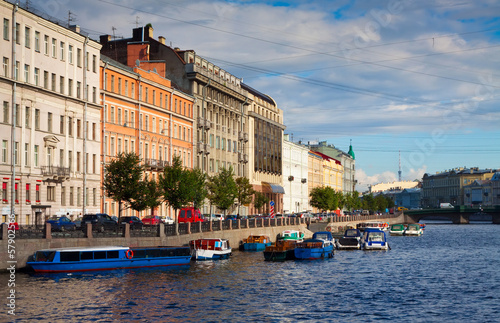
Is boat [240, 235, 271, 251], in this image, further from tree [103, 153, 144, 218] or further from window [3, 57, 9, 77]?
window [3, 57, 9, 77]

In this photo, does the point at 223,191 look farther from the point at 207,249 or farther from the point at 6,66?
the point at 6,66

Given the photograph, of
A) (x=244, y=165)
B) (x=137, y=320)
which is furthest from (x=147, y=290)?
(x=244, y=165)

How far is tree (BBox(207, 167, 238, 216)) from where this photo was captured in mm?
80625

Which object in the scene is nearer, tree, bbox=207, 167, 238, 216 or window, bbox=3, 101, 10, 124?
window, bbox=3, 101, 10, 124

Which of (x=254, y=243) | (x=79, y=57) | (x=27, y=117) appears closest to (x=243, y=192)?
(x=254, y=243)

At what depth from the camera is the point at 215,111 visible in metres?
97.1

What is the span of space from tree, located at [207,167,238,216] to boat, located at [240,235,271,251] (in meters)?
12.9

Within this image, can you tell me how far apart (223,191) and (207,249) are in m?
26.0

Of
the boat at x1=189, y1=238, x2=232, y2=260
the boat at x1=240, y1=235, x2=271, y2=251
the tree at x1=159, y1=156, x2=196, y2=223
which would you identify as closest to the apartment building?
the tree at x1=159, y1=156, x2=196, y2=223

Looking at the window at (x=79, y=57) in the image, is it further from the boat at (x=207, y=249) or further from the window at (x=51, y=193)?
the boat at (x=207, y=249)

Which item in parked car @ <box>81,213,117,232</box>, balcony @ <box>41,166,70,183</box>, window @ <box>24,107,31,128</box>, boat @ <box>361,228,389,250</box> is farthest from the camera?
boat @ <box>361,228,389,250</box>

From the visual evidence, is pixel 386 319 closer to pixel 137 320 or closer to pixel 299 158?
pixel 137 320

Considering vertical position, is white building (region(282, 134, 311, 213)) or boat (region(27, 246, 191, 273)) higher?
white building (region(282, 134, 311, 213))

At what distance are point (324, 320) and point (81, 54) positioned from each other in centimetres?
4379
